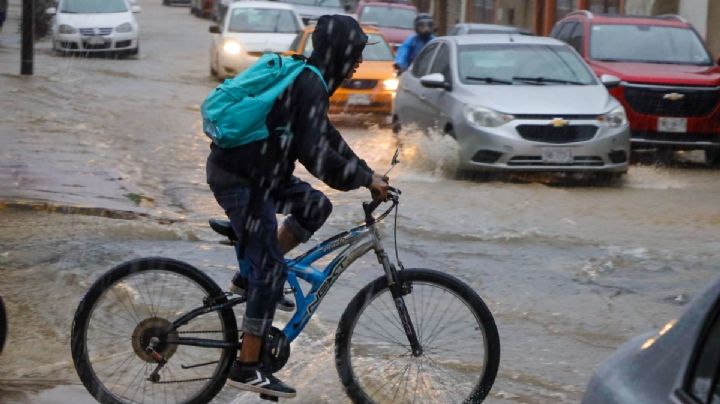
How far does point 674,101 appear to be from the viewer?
52.6 ft

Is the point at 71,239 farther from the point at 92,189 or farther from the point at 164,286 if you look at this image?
the point at 164,286

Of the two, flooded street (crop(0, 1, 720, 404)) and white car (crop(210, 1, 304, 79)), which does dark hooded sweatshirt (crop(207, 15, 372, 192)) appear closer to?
flooded street (crop(0, 1, 720, 404))

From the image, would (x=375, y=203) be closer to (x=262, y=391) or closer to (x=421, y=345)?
(x=421, y=345)

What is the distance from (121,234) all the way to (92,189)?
2013 mm

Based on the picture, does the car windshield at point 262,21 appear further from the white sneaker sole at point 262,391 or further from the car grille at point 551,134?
the white sneaker sole at point 262,391

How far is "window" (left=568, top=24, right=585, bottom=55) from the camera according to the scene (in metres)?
17.6

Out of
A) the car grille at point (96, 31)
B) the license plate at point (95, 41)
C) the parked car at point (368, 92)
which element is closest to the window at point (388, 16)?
the car grille at point (96, 31)

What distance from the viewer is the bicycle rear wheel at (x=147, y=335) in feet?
18.3

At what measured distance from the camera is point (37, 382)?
6.16 metres

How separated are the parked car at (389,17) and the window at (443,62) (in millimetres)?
13112

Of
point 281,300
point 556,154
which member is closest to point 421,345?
point 281,300

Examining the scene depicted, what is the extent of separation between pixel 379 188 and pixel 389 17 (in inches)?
986

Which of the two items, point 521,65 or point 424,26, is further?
point 424,26

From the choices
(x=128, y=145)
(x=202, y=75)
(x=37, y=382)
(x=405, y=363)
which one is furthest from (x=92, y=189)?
(x=202, y=75)
